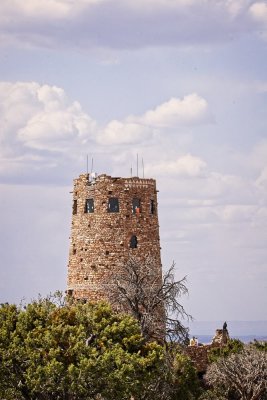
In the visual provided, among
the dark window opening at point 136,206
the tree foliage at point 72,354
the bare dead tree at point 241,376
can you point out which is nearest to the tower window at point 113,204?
the dark window opening at point 136,206

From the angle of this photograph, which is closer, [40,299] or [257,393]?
[40,299]

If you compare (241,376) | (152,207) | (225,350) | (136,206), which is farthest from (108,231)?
(241,376)

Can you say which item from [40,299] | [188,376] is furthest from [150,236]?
[40,299]

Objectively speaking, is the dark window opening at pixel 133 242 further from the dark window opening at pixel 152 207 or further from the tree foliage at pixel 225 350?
the tree foliage at pixel 225 350

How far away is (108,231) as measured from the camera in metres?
80.2

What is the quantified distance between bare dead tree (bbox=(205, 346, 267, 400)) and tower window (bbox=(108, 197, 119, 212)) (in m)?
13.8

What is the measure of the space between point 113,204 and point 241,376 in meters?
16.4

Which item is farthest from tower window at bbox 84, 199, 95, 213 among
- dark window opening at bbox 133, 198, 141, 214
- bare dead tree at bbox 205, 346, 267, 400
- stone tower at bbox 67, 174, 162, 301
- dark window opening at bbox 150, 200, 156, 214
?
bare dead tree at bbox 205, 346, 267, 400

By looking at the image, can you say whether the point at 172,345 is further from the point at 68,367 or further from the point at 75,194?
the point at 68,367

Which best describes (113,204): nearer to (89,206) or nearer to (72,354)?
(89,206)

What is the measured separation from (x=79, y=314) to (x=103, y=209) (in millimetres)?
21523

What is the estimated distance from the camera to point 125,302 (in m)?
74.6

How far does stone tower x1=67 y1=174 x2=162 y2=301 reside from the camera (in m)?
79.8

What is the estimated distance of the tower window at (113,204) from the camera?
80.6 metres
